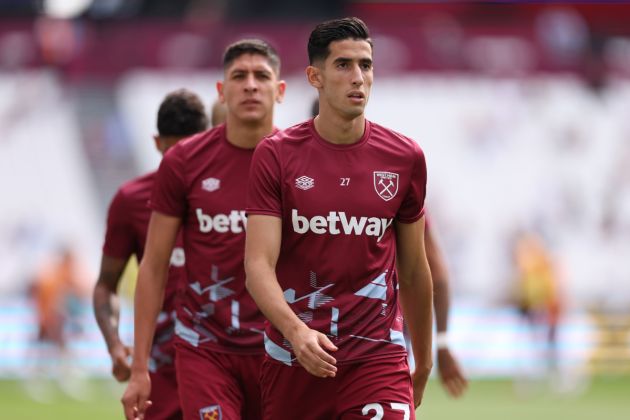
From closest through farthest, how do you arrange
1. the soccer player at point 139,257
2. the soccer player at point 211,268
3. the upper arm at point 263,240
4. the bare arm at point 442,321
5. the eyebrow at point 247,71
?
the upper arm at point 263,240, the soccer player at point 211,268, the bare arm at point 442,321, the eyebrow at point 247,71, the soccer player at point 139,257

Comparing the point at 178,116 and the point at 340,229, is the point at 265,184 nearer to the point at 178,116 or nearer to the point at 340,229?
the point at 340,229

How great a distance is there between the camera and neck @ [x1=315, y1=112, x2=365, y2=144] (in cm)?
643

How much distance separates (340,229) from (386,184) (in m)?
0.30

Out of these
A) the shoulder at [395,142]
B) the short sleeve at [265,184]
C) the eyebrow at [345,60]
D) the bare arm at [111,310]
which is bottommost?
the bare arm at [111,310]

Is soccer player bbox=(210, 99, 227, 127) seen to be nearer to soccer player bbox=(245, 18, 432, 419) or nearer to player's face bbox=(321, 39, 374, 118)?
soccer player bbox=(245, 18, 432, 419)

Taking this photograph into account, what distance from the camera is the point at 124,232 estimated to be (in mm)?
8414

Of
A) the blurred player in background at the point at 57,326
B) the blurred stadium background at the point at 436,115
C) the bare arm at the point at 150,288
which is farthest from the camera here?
the blurred stadium background at the point at 436,115

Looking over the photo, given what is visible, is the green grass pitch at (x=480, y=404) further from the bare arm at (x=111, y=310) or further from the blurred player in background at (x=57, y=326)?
the bare arm at (x=111, y=310)

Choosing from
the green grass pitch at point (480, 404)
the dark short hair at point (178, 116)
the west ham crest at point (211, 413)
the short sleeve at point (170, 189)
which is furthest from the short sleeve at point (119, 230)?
the green grass pitch at point (480, 404)

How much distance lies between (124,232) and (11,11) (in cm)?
2114

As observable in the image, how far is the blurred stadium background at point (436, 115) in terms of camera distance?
26719 mm

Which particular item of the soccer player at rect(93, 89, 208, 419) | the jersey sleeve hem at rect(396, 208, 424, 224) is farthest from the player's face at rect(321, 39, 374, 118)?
the soccer player at rect(93, 89, 208, 419)

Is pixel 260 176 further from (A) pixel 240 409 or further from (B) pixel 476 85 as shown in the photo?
(B) pixel 476 85

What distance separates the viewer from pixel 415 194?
6516 millimetres
